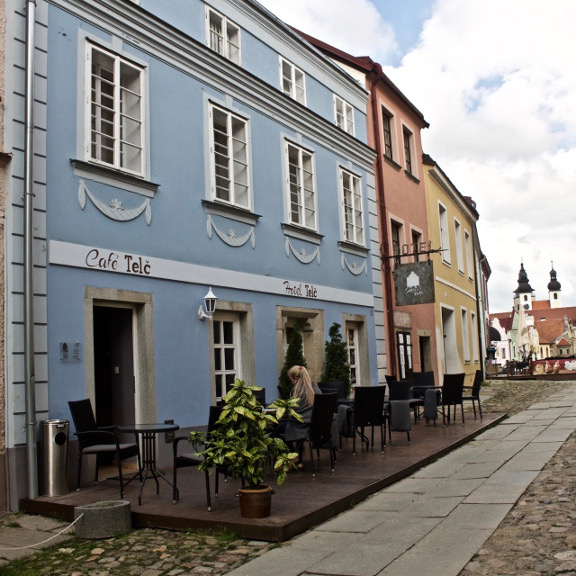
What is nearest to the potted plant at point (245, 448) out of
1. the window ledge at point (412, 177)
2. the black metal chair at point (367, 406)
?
the black metal chair at point (367, 406)

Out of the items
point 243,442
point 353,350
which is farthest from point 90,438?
point 353,350

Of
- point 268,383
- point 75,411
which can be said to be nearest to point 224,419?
point 75,411

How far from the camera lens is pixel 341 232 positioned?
14.5 metres

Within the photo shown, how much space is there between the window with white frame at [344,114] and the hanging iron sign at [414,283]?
3.25m

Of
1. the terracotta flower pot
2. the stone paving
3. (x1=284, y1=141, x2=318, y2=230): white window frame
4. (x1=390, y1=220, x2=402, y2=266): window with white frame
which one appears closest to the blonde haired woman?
the terracotta flower pot

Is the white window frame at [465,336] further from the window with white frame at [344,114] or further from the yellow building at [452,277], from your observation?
the window with white frame at [344,114]

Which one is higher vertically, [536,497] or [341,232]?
[341,232]

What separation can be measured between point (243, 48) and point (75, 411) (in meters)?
7.06

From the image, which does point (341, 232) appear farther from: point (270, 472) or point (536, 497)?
point (536, 497)

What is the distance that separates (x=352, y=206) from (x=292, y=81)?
3.04m

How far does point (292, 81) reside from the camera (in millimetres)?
13508

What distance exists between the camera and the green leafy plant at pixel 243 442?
6055 millimetres

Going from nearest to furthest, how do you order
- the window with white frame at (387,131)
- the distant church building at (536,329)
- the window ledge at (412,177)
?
the window with white frame at (387,131), the window ledge at (412,177), the distant church building at (536,329)

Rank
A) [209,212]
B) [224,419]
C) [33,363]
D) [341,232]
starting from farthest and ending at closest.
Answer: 1. [341,232]
2. [209,212]
3. [33,363]
4. [224,419]
